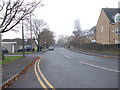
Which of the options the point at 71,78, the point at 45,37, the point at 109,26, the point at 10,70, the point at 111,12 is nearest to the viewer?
the point at 71,78

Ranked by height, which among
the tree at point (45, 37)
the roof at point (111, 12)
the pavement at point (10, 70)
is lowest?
the pavement at point (10, 70)

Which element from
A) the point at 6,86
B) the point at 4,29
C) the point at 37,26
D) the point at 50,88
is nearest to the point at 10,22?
the point at 4,29

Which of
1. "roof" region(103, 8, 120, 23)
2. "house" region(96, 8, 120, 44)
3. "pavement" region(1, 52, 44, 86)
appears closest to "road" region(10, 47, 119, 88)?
"pavement" region(1, 52, 44, 86)

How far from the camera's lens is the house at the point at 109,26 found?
127ft

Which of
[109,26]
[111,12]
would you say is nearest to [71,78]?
[109,26]

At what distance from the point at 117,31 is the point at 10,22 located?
1096 inches

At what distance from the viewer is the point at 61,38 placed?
160 metres

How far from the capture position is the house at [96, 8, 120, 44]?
3873 cm

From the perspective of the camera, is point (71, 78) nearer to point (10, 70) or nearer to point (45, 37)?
point (10, 70)

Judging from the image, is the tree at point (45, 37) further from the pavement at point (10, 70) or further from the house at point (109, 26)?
the pavement at point (10, 70)

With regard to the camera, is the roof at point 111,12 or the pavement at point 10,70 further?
the roof at point 111,12

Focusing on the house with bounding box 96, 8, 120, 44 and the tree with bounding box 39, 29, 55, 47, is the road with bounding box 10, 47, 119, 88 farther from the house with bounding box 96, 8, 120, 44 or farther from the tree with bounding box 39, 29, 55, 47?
the tree with bounding box 39, 29, 55, 47

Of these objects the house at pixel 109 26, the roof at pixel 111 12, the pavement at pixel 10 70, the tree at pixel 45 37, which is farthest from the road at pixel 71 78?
the tree at pixel 45 37

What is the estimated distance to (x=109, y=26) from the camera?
132 feet
